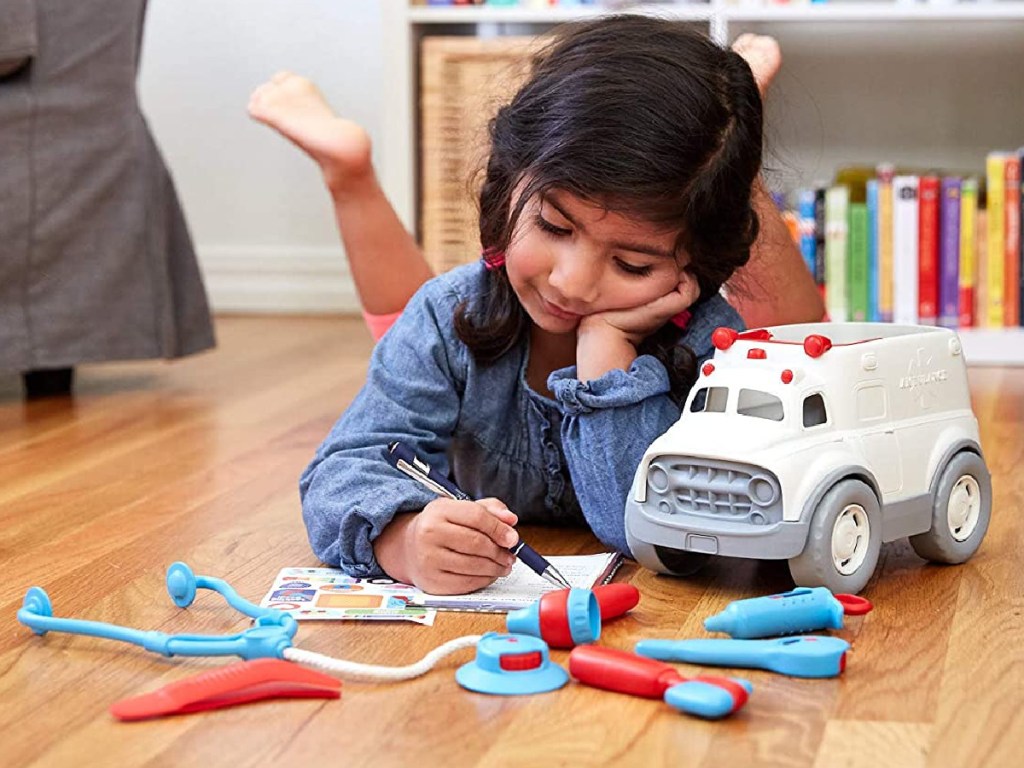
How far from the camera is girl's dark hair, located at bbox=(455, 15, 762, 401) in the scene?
3.67 feet

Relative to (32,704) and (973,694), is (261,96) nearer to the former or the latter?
(32,704)

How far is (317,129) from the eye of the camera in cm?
168

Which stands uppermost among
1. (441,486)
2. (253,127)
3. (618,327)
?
(253,127)

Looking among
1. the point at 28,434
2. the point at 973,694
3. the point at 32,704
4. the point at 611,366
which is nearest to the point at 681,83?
the point at 611,366

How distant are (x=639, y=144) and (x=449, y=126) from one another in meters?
1.43

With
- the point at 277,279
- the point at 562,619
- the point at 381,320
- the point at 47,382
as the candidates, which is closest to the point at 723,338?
the point at 562,619

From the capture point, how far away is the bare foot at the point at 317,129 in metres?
1.67

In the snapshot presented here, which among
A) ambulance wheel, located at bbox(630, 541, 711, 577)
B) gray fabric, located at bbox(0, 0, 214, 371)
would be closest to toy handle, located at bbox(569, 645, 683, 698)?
ambulance wheel, located at bbox(630, 541, 711, 577)

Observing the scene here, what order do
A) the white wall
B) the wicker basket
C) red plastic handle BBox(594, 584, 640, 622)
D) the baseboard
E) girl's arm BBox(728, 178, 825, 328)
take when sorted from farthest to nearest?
the baseboard → the white wall → the wicker basket → girl's arm BBox(728, 178, 825, 328) → red plastic handle BBox(594, 584, 640, 622)

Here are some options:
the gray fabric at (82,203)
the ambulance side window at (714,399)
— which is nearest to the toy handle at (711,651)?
the ambulance side window at (714,399)

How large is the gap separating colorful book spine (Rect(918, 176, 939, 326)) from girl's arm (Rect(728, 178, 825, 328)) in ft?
3.05

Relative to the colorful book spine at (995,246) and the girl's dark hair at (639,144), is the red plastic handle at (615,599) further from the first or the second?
the colorful book spine at (995,246)

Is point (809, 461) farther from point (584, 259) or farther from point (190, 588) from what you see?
point (190, 588)

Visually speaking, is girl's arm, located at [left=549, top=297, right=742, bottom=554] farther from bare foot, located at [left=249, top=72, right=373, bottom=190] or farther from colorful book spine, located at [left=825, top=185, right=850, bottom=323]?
colorful book spine, located at [left=825, top=185, right=850, bottom=323]
